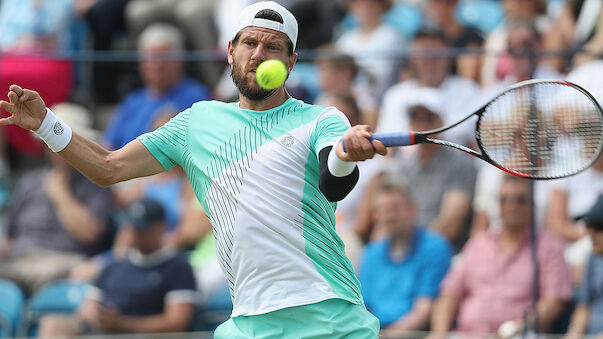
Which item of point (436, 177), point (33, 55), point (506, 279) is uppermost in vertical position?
point (33, 55)

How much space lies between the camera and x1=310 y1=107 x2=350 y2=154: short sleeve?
4793mm

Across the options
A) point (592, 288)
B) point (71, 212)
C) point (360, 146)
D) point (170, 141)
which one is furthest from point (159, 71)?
point (360, 146)

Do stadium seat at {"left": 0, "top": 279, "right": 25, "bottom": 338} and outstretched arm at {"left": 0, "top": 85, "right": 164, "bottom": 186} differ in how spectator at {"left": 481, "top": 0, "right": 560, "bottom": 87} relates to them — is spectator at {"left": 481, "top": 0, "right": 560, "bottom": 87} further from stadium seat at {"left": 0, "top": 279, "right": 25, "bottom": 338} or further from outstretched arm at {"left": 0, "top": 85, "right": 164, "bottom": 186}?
outstretched arm at {"left": 0, "top": 85, "right": 164, "bottom": 186}

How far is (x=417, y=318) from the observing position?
8445 millimetres

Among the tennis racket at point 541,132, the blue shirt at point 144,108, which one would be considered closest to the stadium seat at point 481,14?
the blue shirt at point 144,108

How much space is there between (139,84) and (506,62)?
3.45m

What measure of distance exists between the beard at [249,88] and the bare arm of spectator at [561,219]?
3.98 meters

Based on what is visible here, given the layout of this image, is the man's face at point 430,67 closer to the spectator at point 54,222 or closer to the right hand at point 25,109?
the spectator at point 54,222

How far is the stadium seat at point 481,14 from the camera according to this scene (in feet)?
35.2

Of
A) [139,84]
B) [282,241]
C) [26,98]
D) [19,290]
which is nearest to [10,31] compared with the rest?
[139,84]

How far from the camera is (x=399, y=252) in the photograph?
870 centimetres

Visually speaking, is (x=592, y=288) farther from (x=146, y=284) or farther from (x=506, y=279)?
(x=146, y=284)

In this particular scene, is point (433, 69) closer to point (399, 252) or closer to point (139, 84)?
point (399, 252)

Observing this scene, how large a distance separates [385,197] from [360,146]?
4.34 metres
